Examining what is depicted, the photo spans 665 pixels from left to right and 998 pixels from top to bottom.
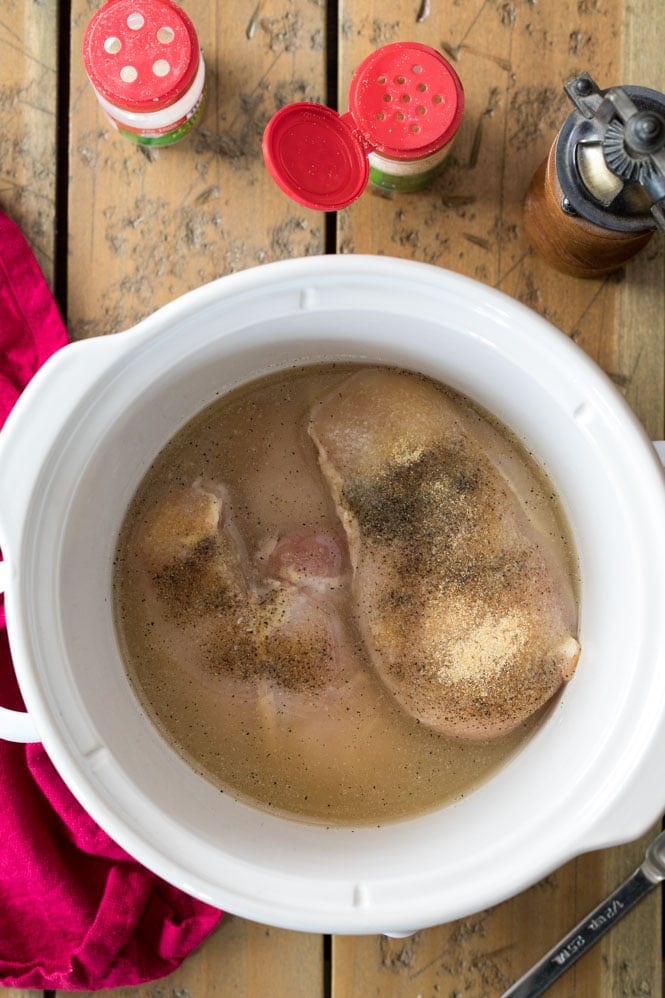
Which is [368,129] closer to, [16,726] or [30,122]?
[30,122]

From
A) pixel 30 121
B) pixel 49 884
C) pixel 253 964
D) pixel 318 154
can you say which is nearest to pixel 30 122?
pixel 30 121

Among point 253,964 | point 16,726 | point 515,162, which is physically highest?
point 515,162

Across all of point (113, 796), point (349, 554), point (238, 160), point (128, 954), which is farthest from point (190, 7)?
point (128, 954)

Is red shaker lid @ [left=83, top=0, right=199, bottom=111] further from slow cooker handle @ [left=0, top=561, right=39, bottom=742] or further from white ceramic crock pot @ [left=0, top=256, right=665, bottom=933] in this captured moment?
slow cooker handle @ [left=0, top=561, right=39, bottom=742]

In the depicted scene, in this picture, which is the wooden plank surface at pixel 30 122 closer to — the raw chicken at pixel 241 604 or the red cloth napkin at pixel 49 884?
the red cloth napkin at pixel 49 884

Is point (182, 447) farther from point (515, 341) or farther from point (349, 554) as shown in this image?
point (515, 341)
